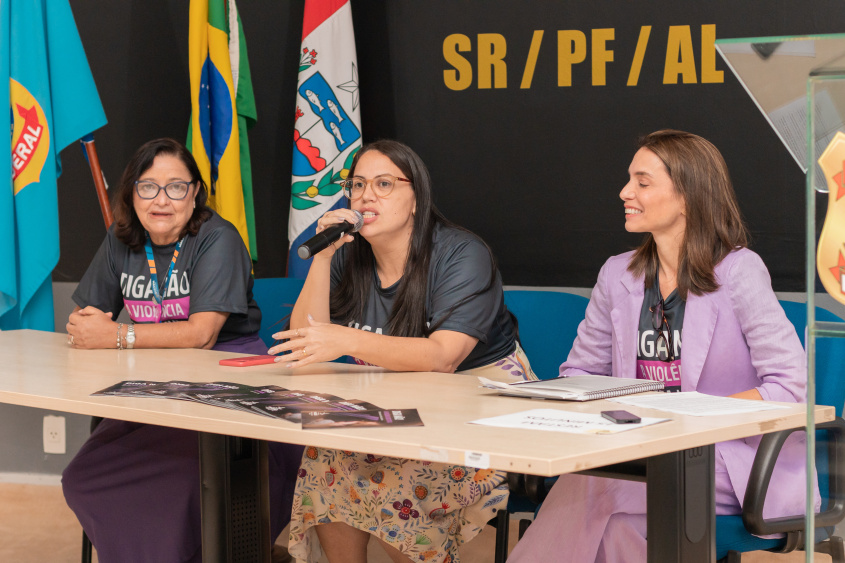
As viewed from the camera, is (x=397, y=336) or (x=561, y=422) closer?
(x=561, y=422)

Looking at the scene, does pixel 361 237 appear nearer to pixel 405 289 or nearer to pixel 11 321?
pixel 405 289

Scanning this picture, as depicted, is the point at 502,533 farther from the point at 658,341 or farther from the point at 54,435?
the point at 54,435

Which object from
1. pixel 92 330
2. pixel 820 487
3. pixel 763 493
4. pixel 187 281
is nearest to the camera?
pixel 820 487

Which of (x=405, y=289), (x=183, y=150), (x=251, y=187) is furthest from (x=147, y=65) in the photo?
(x=405, y=289)

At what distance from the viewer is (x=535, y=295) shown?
8.70ft

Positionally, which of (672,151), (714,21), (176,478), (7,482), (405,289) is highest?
(714,21)

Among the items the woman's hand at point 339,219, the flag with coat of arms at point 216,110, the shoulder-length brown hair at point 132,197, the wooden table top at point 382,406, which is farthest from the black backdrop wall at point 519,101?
the wooden table top at point 382,406

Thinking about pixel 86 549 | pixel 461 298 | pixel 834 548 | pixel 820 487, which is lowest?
pixel 86 549

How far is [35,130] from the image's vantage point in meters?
3.20

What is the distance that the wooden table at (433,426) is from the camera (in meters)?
1.29

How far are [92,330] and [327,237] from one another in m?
0.74

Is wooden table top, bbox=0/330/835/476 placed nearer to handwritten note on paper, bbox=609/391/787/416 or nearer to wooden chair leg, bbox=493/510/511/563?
handwritten note on paper, bbox=609/391/787/416

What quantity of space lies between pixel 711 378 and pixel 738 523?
1.17 feet

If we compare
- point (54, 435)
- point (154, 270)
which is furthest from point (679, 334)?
point (54, 435)
